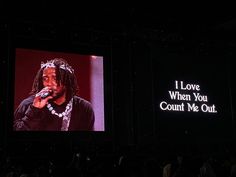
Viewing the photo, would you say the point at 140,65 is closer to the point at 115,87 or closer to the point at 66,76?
the point at 115,87

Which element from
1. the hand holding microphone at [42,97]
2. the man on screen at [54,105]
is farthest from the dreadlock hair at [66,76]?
the hand holding microphone at [42,97]

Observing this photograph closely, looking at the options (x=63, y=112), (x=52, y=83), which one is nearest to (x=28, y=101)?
(x=52, y=83)

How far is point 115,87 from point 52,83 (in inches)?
59.0

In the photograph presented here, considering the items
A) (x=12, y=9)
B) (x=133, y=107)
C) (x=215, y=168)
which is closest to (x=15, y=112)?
(x=12, y=9)

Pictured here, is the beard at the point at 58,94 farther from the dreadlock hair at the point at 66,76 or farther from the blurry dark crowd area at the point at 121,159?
the blurry dark crowd area at the point at 121,159

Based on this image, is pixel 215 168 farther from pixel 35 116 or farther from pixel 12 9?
pixel 12 9

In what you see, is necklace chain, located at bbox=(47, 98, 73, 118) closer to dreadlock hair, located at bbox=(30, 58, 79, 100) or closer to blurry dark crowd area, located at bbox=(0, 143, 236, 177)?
dreadlock hair, located at bbox=(30, 58, 79, 100)

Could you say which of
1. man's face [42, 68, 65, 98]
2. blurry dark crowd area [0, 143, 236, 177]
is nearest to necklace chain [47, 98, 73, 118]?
man's face [42, 68, 65, 98]

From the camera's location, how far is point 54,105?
25.2 feet

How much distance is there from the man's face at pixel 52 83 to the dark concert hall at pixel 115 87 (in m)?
0.02

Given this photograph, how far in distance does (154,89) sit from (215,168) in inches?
147

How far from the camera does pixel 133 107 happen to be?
8.65 metres

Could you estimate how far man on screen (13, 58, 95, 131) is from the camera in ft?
24.5

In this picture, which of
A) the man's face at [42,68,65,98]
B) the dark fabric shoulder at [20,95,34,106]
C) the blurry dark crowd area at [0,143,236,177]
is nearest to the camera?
the blurry dark crowd area at [0,143,236,177]
